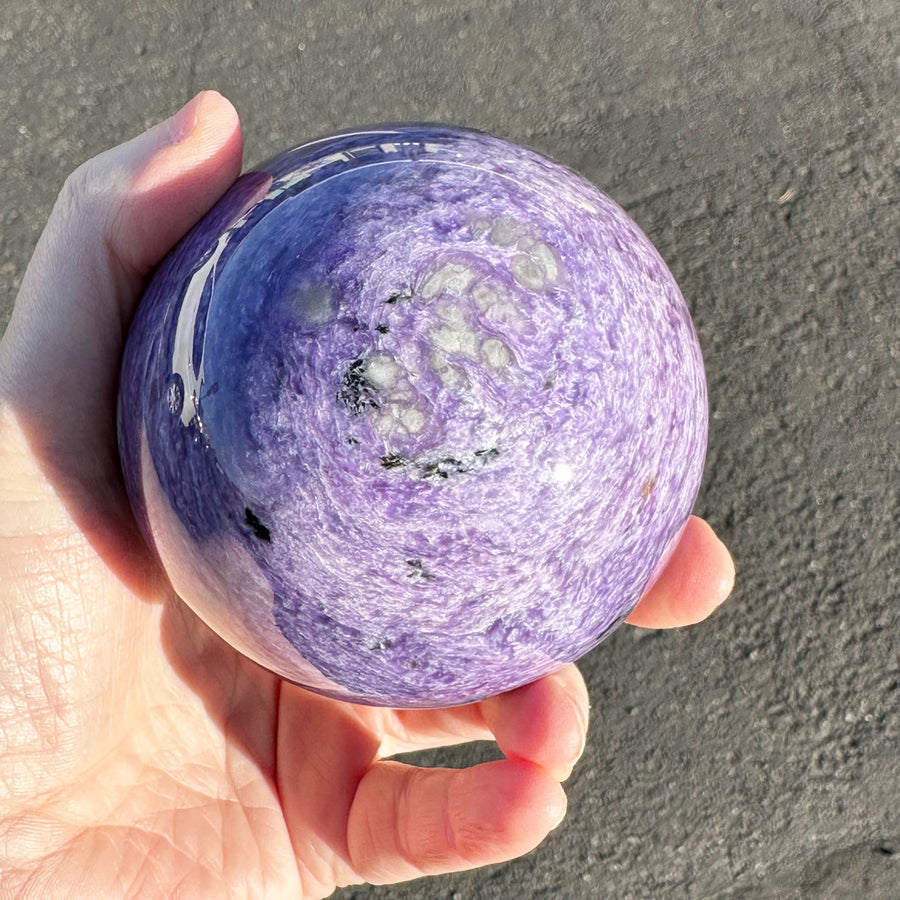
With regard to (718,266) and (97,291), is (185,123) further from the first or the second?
(718,266)

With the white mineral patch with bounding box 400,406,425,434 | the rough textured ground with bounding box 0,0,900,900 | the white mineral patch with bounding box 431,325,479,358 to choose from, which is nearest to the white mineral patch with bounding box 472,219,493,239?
the white mineral patch with bounding box 431,325,479,358

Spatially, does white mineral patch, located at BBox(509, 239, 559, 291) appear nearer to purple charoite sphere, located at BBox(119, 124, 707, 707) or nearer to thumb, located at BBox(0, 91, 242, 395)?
purple charoite sphere, located at BBox(119, 124, 707, 707)

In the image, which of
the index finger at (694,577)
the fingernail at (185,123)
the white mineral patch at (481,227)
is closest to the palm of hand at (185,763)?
the index finger at (694,577)

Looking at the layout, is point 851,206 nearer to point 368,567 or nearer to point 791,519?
point 791,519

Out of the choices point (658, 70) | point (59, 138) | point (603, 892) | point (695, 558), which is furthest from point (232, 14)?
point (603, 892)

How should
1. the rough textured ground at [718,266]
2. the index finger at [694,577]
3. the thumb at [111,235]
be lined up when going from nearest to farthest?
the thumb at [111,235], the index finger at [694,577], the rough textured ground at [718,266]

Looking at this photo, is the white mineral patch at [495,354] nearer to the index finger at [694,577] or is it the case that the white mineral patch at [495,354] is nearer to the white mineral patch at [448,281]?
the white mineral patch at [448,281]

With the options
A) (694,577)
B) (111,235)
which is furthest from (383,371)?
(694,577)
